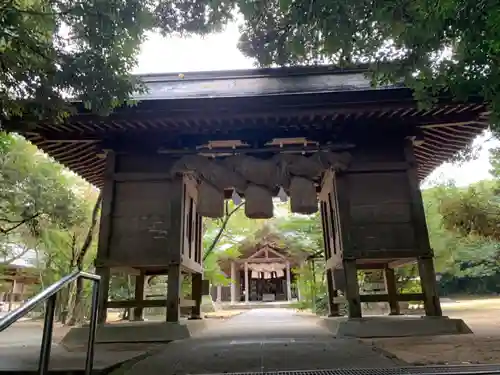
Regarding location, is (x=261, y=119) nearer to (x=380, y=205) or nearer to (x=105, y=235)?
(x=380, y=205)

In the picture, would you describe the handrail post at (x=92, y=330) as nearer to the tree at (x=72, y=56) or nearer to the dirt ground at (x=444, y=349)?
the tree at (x=72, y=56)

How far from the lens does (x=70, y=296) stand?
1065 cm

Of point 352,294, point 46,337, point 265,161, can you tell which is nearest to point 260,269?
point 265,161

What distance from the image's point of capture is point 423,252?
5.11 meters

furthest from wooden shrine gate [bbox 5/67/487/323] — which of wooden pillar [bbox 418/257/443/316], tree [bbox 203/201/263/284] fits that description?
tree [bbox 203/201/263/284]

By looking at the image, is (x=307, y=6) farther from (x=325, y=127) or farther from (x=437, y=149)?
(x=437, y=149)

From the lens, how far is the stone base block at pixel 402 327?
4.67m

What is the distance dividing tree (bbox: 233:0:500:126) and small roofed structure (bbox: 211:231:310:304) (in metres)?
18.5

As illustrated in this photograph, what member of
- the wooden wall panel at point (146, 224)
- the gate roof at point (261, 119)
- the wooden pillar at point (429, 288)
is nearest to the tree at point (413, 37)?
the gate roof at point (261, 119)

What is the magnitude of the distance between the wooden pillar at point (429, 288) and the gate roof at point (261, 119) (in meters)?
2.05

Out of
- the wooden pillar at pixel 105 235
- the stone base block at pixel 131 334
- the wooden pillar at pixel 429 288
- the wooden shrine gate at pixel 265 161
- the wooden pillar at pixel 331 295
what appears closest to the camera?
the stone base block at pixel 131 334

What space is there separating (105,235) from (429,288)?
4678 mm

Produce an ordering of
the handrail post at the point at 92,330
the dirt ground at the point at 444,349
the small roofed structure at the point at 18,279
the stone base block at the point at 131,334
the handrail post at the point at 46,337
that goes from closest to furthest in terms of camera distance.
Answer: the handrail post at the point at 46,337, the handrail post at the point at 92,330, the dirt ground at the point at 444,349, the stone base block at the point at 131,334, the small roofed structure at the point at 18,279

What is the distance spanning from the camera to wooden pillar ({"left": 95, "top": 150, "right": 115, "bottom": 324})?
5.20 metres
